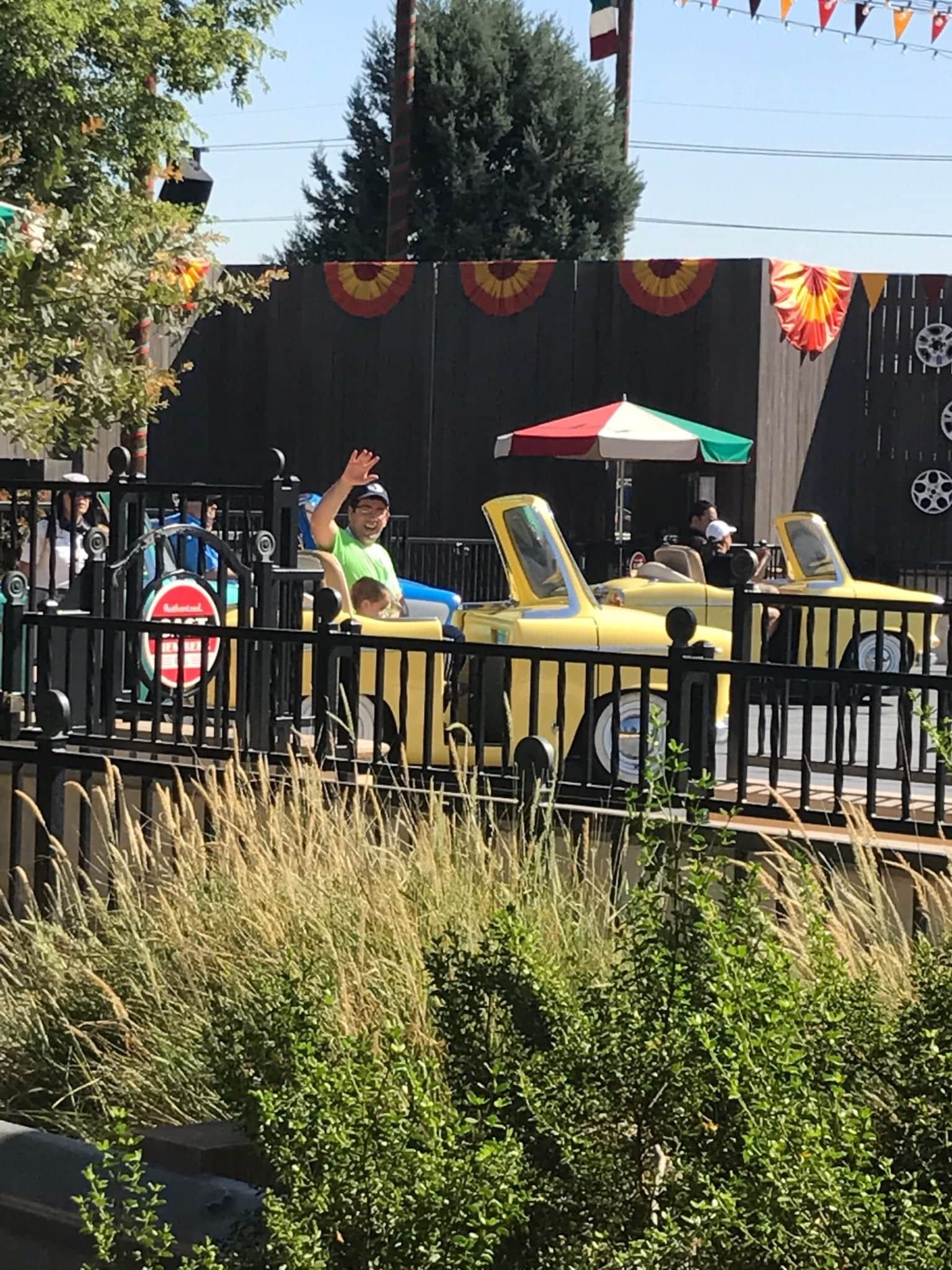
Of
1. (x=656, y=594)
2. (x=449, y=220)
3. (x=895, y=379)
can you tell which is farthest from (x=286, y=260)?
(x=656, y=594)

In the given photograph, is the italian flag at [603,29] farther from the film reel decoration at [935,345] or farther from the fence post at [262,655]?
the fence post at [262,655]

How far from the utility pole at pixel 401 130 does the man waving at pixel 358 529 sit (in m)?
18.4

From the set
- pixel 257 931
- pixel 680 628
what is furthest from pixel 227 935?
pixel 680 628

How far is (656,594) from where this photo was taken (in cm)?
1273

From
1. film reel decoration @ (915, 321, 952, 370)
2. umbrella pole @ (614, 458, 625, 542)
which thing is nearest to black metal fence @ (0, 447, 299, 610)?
umbrella pole @ (614, 458, 625, 542)

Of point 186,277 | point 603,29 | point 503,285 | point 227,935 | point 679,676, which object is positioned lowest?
point 227,935

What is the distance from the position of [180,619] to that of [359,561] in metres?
1.34

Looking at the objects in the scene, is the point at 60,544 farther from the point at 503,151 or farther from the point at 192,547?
the point at 503,151

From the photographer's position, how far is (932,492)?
23.3m

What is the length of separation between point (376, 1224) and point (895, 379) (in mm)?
21743

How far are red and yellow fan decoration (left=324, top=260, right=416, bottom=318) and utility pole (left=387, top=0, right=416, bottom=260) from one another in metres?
3.66

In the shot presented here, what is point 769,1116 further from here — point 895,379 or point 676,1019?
point 895,379

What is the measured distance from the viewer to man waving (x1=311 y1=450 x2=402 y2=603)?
988 cm

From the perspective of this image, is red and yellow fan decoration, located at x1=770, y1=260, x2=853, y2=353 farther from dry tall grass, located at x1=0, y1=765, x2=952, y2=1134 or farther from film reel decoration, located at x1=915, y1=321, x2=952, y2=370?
dry tall grass, located at x1=0, y1=765, x2=952, y2=1134
